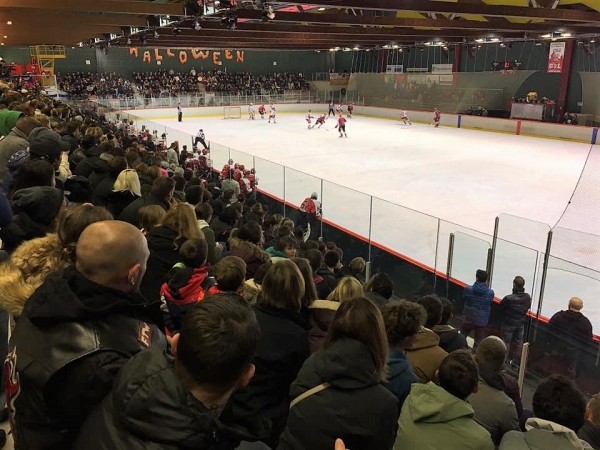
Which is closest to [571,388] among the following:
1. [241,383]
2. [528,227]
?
[241,383]

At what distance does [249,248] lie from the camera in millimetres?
4281

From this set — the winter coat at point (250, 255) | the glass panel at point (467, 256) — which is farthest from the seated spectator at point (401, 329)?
the glass panel at point (467, 256)

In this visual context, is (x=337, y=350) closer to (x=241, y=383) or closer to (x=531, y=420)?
(x=241, y=383)

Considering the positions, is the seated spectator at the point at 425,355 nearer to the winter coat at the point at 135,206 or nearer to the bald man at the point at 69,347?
the bald man at the point at 69,347

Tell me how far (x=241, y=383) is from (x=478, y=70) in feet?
122

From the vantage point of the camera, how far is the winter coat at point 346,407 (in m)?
1.87

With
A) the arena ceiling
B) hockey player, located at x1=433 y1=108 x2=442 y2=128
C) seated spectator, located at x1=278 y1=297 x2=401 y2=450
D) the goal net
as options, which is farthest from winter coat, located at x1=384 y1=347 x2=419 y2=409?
the goal net

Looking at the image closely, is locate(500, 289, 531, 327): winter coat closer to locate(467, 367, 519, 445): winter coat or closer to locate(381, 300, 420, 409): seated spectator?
locate(467, 367, 519, 445): winter coat

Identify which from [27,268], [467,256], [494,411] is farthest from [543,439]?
[467,256]

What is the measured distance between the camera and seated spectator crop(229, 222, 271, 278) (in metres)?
4.21

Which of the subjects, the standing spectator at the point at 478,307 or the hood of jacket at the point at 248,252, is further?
the standing spectator at the point at 478,307

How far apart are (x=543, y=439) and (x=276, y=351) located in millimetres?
1217

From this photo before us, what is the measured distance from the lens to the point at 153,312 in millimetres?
1879

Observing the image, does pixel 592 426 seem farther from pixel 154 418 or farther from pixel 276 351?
pixel 154 418
